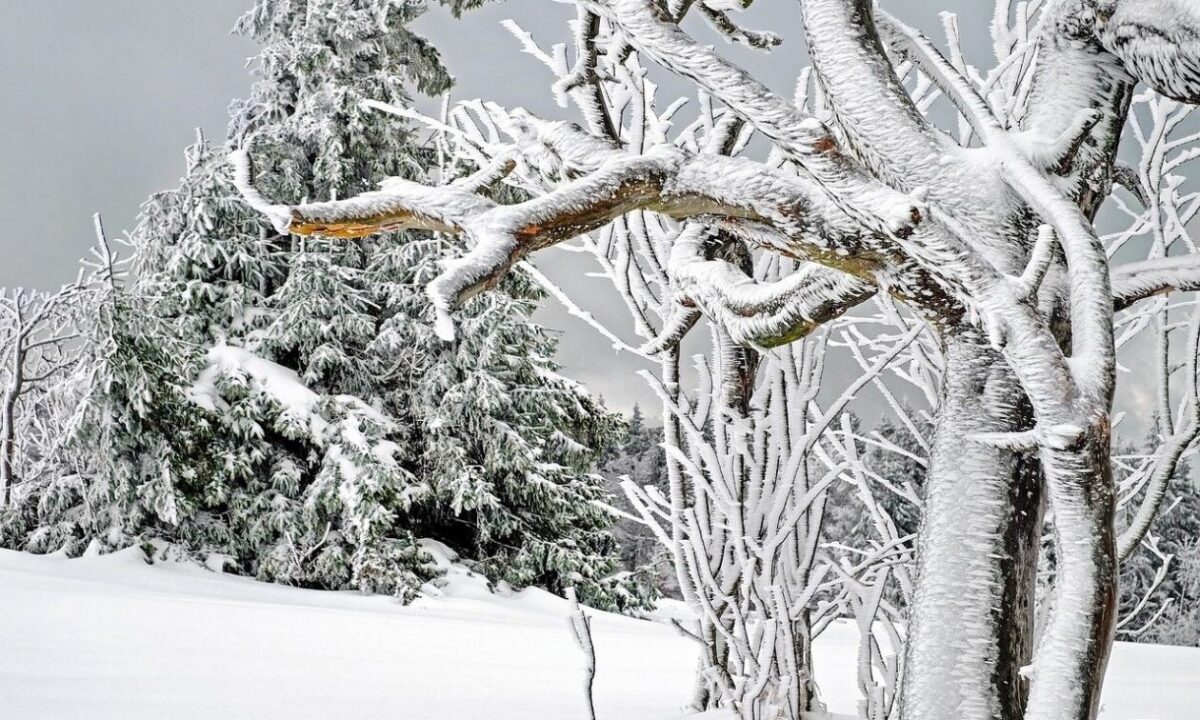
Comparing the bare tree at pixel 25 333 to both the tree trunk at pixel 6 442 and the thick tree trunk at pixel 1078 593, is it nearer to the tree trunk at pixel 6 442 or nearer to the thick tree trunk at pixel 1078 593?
the tree trunk at pixel 6 442

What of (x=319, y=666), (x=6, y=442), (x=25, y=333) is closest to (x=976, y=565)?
(x=319, y=666)

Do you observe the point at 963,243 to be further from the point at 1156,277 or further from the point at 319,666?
the point at 319,666

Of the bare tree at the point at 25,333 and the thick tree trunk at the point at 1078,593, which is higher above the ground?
the bare tree at the point at 25,333

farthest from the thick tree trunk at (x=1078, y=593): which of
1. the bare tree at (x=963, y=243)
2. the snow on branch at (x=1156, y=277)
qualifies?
the snow on branch at (x=1156, y=277)

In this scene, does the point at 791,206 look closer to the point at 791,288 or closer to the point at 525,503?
the point at 791,288

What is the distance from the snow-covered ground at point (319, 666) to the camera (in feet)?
10.3

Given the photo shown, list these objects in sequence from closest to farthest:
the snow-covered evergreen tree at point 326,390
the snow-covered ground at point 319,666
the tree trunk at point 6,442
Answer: the snow-covered ground at point 319,666 < the snow-covered evergreen tree at point 326,390 < the tree trunk at point 6,442

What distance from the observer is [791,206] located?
1579 mm

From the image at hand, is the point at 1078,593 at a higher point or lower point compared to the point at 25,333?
lower

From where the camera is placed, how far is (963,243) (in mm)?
1374

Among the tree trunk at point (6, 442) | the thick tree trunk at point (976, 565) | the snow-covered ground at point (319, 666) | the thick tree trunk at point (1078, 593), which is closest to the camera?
the thick tree trunk at point (1078, 593)

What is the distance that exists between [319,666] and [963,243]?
379cm

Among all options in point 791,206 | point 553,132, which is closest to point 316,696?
point 553,132

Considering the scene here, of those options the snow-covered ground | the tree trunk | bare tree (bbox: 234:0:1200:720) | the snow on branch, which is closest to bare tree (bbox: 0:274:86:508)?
the tree trunk
